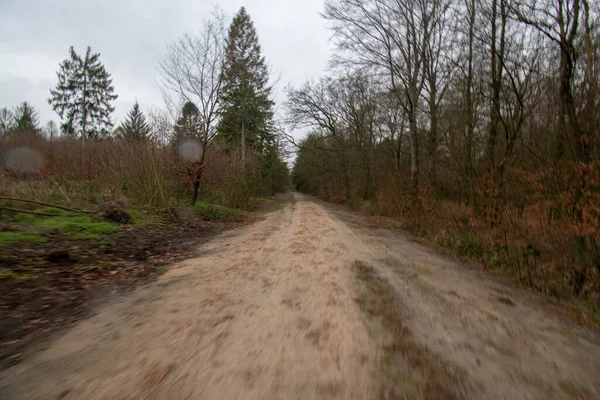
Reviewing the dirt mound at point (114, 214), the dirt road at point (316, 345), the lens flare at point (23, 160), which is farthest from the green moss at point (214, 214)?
the dirt road at point (316, 345)

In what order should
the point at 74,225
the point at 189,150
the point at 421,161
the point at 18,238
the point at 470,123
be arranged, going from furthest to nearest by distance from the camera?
the point at 421,161 → the point at 189,150 → the point at 470,123 → the point at 74,225 → the point at 18,238

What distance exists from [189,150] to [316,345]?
43.0 ft

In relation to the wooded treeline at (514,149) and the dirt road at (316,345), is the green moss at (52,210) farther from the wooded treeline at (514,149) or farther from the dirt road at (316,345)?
the wooded treeline at (514,149)

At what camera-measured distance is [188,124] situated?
574 inches

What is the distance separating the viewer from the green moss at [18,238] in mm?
5887

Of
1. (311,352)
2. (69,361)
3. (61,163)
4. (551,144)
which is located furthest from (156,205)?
(551,144)

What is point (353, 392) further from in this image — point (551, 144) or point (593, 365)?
point (551, 144)

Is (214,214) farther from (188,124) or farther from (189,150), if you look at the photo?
(188,124)

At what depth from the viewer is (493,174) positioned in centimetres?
743

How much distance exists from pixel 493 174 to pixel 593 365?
207 inches

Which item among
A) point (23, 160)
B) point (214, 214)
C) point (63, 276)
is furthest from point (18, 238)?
point (23, 160)

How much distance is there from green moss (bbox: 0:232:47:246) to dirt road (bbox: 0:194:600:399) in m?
3.01

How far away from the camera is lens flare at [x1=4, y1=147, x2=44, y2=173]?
12734 mm

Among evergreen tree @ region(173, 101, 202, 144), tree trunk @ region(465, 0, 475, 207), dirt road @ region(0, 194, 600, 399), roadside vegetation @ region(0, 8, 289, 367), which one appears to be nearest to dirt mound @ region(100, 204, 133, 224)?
roadside vegetation @ region(0, 8, 289, 367)
